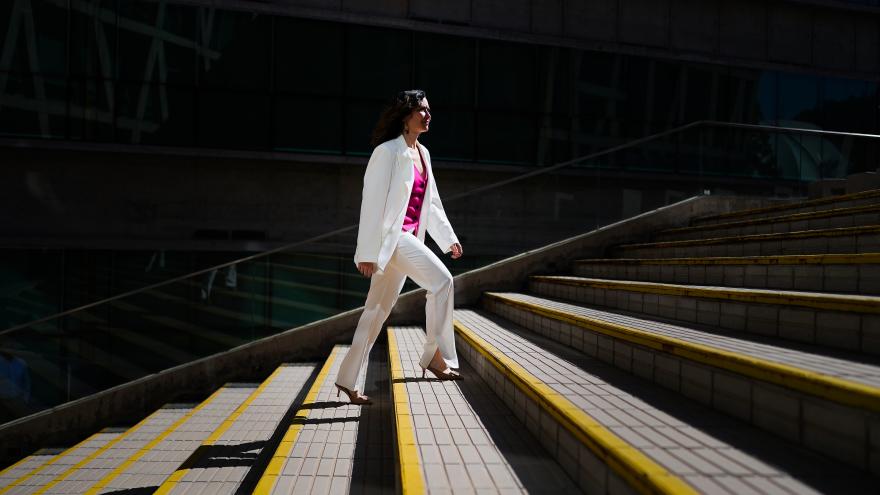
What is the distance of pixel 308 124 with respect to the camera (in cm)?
1275

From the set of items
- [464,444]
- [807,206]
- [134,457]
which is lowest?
[134,457]

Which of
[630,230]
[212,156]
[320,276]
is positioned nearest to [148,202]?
[212,156]

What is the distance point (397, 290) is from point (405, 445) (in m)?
1.60

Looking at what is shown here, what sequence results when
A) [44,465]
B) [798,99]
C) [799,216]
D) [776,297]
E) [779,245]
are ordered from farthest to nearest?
1. [798,99]
2. [799,216]
3. [44,465]
4. [779,245]
5. [776,297]

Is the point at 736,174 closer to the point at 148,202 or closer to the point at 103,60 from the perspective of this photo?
the point at 148,202

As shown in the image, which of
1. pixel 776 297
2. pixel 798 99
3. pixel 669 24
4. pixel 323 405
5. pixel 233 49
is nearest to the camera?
pixel 776 297

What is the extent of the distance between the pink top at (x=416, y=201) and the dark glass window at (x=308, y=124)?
8.30m

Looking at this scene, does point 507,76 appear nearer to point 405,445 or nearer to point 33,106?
point 33,106

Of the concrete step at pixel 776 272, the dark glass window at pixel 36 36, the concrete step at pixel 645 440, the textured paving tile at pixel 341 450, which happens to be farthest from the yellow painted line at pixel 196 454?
the dark glass window at pixel 36 36

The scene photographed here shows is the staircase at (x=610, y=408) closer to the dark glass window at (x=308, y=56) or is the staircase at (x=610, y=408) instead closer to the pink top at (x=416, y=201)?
the pink top at (x=416, y=201)

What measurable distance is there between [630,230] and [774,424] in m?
7.04

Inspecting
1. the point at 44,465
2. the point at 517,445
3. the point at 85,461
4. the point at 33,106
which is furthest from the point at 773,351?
the point at 33,106

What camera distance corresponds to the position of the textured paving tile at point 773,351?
108 inches

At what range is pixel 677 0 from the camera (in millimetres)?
14602
